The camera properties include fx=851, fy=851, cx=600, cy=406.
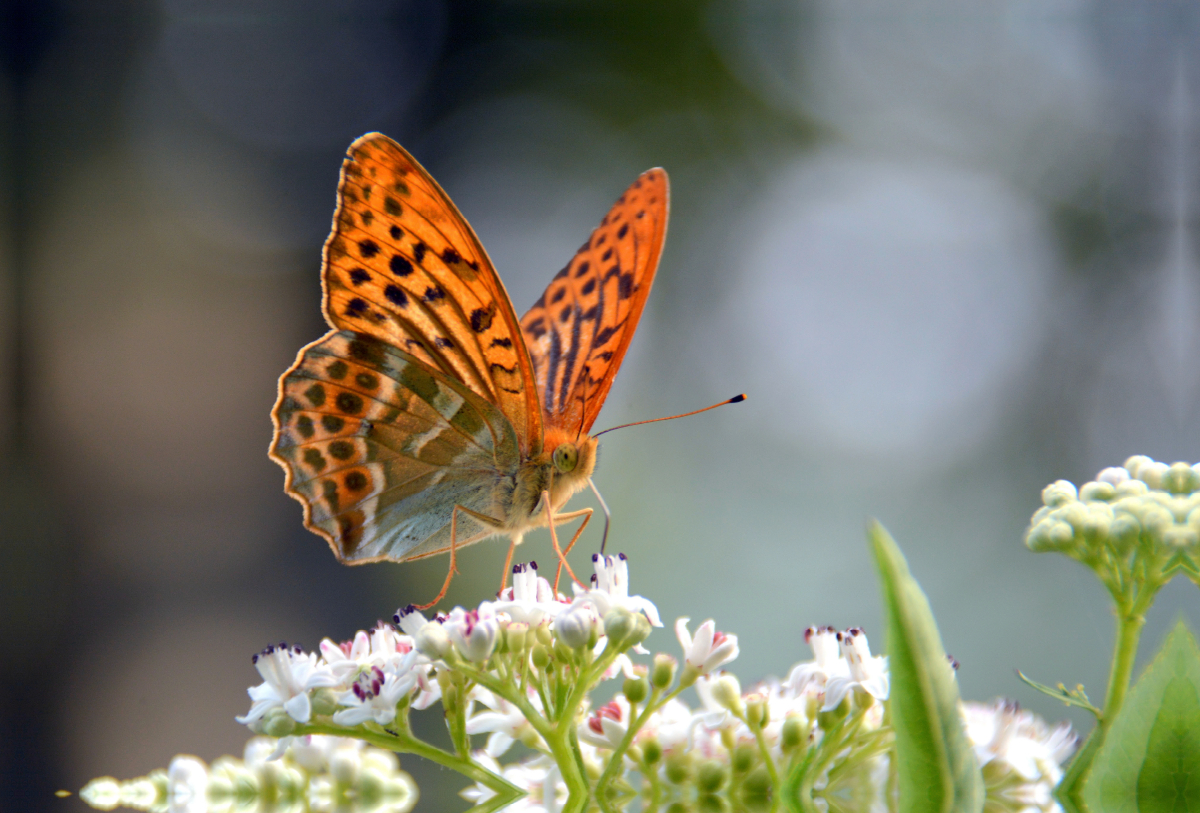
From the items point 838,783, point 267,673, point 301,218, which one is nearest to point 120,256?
point 301,218

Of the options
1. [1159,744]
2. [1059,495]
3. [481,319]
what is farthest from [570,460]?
[1159,744]

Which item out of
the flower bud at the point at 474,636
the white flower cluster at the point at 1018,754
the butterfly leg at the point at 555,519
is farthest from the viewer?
the butterfly leg at the point at 555,519

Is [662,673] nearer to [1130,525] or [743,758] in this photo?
[743,758]

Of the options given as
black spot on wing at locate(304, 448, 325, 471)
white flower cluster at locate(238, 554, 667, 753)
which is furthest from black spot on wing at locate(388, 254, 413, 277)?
white flower cluster at locate(238, 554, 667, 753)

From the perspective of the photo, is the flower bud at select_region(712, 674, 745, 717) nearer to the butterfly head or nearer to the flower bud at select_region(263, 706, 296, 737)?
the flower bud at select_region(263, 706, 296, 737)

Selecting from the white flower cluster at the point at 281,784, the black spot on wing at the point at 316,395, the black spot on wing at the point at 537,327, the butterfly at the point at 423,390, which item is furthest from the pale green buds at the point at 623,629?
the black spot on wing at the point at 537,327

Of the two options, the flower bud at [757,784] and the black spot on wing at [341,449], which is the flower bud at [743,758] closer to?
the flower bud at [757,784]
